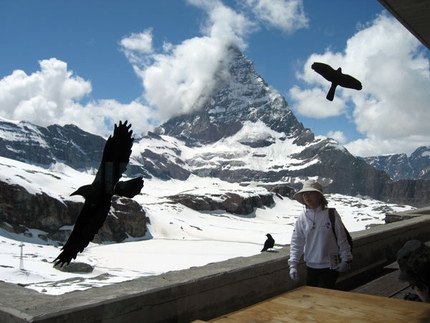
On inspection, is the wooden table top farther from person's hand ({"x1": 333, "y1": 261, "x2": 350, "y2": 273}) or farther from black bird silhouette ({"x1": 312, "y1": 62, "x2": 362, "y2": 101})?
black bird silhouette ({"x1": 312, "y1": 62, "x2": 362, "y2": 101})

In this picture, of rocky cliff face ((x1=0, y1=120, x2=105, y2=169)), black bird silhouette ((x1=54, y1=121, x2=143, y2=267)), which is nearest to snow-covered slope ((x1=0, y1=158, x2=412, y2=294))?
rocky cliff face ((x1=0, y1=120, x2=105, y2=169))

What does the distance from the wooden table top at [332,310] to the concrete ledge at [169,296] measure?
647 mm

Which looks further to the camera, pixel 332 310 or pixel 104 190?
pixel 332 310

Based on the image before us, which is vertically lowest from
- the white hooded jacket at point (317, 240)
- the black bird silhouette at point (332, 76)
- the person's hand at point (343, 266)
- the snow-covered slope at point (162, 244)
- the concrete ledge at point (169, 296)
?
the snow-covered slope at point (162, 244)

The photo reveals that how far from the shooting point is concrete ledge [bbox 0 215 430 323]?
85.2 inches

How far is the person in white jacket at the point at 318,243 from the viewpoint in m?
3.48

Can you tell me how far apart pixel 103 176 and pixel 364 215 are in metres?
152

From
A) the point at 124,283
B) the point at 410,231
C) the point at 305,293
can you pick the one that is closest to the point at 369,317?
the point at 305,293

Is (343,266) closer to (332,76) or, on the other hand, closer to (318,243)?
(318,243)

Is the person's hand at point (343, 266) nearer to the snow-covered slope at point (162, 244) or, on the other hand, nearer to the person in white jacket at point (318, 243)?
the person in white jacket at point (318, 243)

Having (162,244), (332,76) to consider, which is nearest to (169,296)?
(332,76)

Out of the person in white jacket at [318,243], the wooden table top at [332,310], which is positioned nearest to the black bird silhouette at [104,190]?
the wooden table top at [332,310]

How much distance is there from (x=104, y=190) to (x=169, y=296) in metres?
1.83

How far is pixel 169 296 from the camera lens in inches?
112
